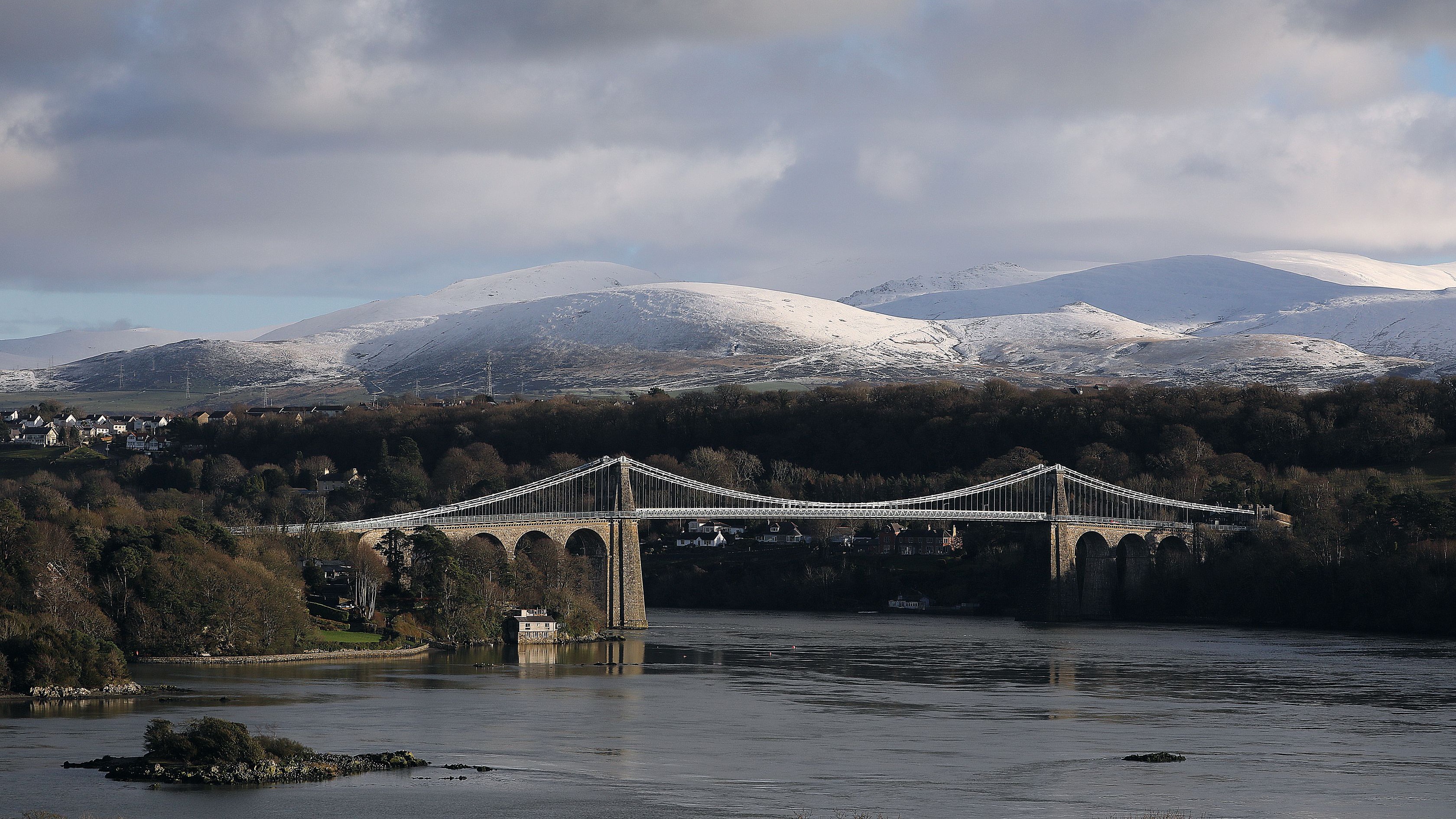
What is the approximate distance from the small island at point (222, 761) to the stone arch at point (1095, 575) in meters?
61.2

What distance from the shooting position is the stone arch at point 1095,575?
3472 inches

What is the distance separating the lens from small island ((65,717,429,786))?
30.0 m

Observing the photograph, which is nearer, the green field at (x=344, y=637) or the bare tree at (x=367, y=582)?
the green field at (x=344, y=637)

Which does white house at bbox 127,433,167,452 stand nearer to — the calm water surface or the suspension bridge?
the suspension bridge

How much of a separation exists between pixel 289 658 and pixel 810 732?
62.2 ft

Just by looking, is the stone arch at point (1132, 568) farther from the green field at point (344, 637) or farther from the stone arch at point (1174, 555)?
the green field at point (344, 637)

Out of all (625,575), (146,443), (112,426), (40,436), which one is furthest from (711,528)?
(112,426)

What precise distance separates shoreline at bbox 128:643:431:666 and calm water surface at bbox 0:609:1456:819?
111 cm

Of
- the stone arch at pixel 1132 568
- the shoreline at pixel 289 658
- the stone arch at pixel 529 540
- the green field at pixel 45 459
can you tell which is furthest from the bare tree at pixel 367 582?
the green field at pixel 45 459

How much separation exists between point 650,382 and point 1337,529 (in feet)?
413

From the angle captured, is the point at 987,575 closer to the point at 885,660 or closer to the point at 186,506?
the point at 885,660

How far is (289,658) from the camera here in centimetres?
5094

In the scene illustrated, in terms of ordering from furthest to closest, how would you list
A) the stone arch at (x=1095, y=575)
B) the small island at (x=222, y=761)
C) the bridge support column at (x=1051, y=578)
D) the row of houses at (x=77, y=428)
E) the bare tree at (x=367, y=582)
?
the row of houses at (x=77, y=428) < the stone arch at (x=1095, y=575) < the bridge support column at (x=1051, y=578) < the bare tree at (x=367, y=582) < the small island at (x=222, y=761)

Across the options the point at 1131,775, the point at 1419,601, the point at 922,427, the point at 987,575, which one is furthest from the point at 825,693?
the point at 922,427
